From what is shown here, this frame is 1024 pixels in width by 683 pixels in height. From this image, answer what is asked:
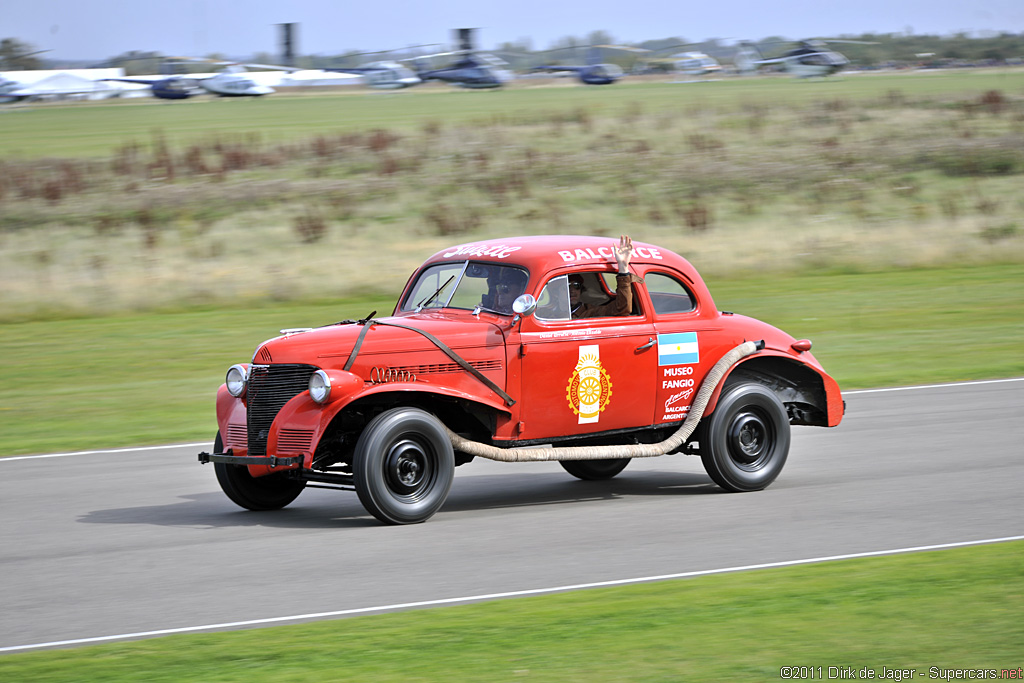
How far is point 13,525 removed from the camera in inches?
367

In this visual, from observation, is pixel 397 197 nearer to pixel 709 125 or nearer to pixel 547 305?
pixel 709 125

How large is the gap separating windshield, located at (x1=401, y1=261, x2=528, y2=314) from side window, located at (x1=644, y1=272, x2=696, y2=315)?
3.69 ft

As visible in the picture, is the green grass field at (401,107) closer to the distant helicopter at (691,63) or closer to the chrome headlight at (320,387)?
the distant helicopter at (691,63)

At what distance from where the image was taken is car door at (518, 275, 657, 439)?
9344mm

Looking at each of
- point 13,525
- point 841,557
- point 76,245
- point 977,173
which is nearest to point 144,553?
point 13,525

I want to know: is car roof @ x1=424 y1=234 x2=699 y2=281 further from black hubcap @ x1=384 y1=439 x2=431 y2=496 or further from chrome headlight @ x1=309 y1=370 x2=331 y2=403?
chrome headlight @ x1=309 y1=370 x2=331 y2=403

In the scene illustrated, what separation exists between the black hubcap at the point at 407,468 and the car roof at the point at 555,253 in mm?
1681

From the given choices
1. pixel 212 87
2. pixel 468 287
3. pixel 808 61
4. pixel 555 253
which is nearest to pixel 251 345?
pixel 468 287

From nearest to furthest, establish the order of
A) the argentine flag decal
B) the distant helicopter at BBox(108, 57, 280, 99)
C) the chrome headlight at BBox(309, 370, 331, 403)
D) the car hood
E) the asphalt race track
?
the asphalt race track → the chrome headlight at BBox(309, 370, 331, 403) → the car hood → the argentine flag decal → the distant helicopter at BBox(108, 57, 280, 99)

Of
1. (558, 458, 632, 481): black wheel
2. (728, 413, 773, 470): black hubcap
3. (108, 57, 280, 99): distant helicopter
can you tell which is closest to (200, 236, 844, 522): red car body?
(728, 413, 773, 470): black hubcap

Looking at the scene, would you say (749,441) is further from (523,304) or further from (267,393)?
(267,393)

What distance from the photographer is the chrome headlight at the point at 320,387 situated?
8508 millimetres

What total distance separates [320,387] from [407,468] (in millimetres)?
855

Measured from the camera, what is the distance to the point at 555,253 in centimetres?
972
